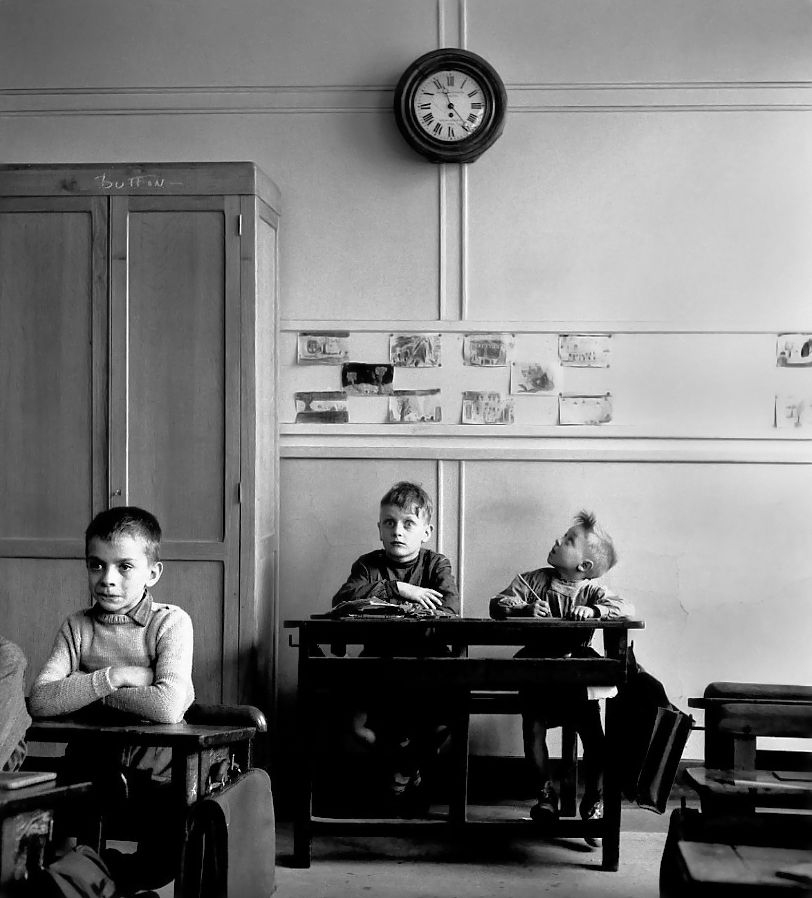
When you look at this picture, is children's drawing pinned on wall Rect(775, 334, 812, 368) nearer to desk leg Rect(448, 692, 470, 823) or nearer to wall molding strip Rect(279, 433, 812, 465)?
wall molding strip Rect(279, 433, 812, 465)

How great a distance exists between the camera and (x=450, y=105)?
441cm

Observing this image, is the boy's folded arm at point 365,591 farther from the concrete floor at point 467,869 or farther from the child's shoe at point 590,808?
the child's shoe at point 590,808

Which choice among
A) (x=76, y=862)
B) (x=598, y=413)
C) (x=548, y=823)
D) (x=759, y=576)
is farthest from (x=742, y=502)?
(x=76, y=862)

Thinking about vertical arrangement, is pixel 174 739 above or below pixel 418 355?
below

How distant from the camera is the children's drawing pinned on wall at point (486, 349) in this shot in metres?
4.44

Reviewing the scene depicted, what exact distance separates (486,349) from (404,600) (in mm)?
1077

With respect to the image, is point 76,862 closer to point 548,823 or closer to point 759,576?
point 548,823

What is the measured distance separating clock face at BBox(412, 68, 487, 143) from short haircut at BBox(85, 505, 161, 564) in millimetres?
2127

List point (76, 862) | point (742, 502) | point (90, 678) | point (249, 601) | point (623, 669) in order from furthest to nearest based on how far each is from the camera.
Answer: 1. point (742, 502)
2. point (249, 601)
3. point (623, 669)
4. point (90, 678)
5. point (76, 862)

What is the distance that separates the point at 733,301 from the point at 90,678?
2.84 m

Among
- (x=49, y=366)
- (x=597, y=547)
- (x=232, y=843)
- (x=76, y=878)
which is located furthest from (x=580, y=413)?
(x=76, y=878)

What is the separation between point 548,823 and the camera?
3566 millimetres

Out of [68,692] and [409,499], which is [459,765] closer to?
[409,499]

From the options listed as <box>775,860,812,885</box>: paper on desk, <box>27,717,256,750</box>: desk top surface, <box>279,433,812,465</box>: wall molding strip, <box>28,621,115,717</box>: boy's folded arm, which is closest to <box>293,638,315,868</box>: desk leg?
<box>28,621,115,717</box>: boy's folded arm
